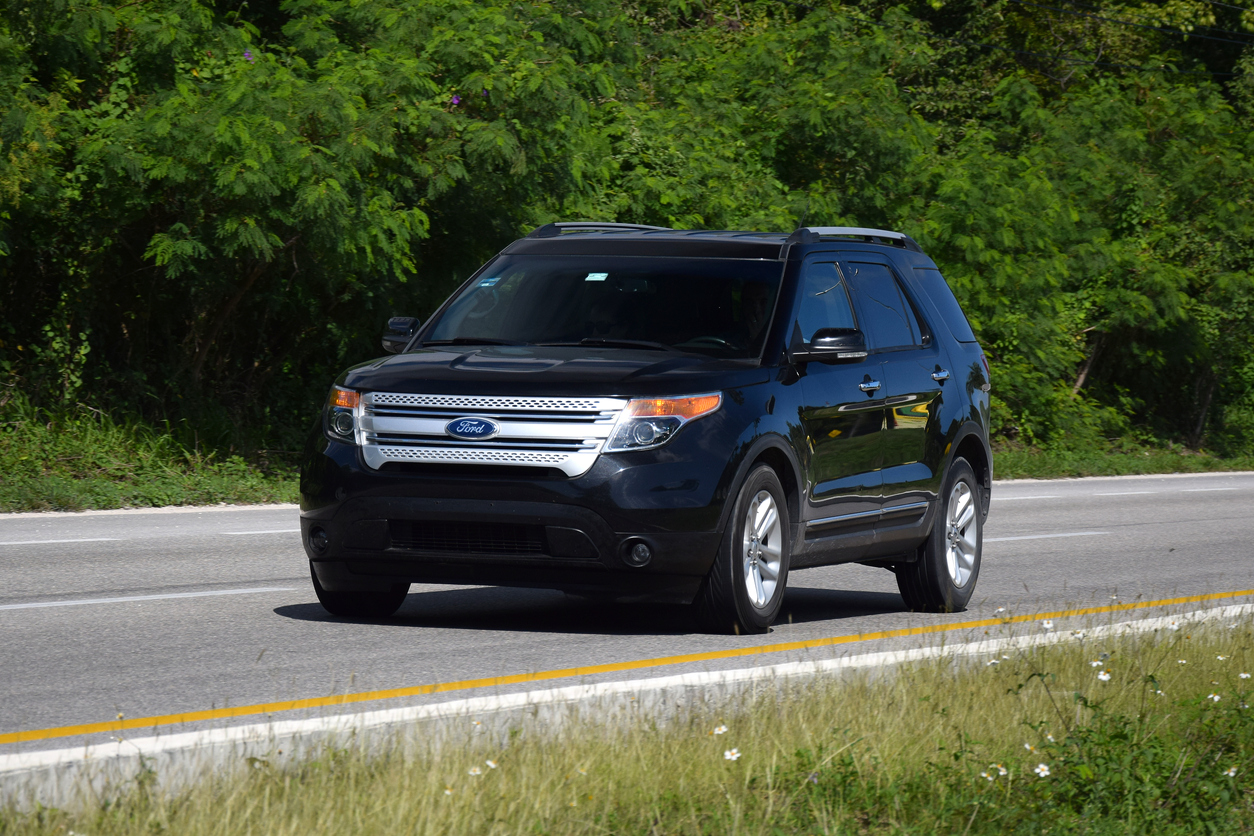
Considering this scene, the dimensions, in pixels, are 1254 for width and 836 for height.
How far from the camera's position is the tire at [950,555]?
10289mm

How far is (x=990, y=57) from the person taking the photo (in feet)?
127

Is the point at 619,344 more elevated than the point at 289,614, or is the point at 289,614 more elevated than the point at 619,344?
the point at 619,344

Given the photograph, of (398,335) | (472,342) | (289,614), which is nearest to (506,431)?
(472,342)

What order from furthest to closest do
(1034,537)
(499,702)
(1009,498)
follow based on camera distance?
(1009,498) → (1034,537) → (499,702)

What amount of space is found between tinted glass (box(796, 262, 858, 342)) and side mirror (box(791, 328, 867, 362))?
0.69ft

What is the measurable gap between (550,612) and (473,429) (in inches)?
70.1

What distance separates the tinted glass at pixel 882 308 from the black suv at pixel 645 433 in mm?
18

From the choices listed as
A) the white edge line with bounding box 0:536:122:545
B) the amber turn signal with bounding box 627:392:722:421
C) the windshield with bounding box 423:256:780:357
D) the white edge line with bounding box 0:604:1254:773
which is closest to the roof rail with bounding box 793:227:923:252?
the windshield with bounding box 423:256:780:357

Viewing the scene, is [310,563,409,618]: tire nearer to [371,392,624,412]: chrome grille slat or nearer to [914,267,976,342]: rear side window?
[371,392,624,412]: chrome grille slat

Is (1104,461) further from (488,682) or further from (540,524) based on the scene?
(488,682)

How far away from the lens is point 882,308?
33.3 feet

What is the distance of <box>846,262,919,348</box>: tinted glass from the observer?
9.91 metres

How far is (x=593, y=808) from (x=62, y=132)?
552 inches

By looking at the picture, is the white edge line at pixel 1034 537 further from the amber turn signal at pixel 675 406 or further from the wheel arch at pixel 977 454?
the amber turn signal at pixel 675 406
